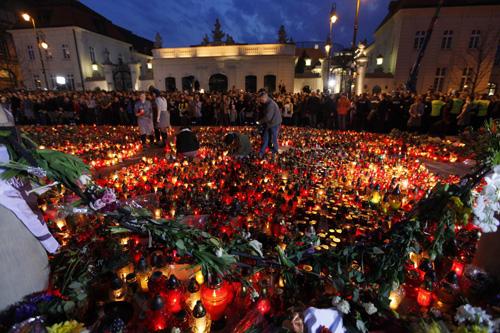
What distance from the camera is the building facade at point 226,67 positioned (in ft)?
103

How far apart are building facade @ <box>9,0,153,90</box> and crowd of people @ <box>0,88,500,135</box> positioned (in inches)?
812

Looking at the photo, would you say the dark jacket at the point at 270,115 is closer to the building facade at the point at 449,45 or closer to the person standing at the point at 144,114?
the person standing at the point at 144,114

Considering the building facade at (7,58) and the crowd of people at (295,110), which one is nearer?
the crowd of people at (295,110)

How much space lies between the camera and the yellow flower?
1906 millimetres

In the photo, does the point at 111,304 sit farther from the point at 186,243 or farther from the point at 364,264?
the point at 364,264

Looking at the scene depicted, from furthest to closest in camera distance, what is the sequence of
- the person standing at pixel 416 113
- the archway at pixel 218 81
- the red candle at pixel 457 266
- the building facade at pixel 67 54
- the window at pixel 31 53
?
the window at pixel 31 53, the building facade at pixel 67 54, the archway at pixel 218 81, the person standing at pixel 416 113, the red candle at pixel 457 266

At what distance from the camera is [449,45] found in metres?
27.8

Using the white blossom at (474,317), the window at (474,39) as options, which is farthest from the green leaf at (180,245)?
the window at (474,39)

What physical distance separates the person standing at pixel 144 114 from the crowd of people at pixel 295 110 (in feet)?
0.58

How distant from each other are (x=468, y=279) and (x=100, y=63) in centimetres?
4734

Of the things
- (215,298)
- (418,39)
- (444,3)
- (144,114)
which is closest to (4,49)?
(144,114)

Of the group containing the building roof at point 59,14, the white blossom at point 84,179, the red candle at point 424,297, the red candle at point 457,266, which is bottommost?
the red candle at point 424,297

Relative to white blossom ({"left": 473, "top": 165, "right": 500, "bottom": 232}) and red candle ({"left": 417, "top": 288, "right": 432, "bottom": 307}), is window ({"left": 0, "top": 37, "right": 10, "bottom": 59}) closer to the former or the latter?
red candle ({"left": 417, "top": 288, "right": 432, "bottom": 307})

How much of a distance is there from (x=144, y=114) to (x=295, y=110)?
908 cm
